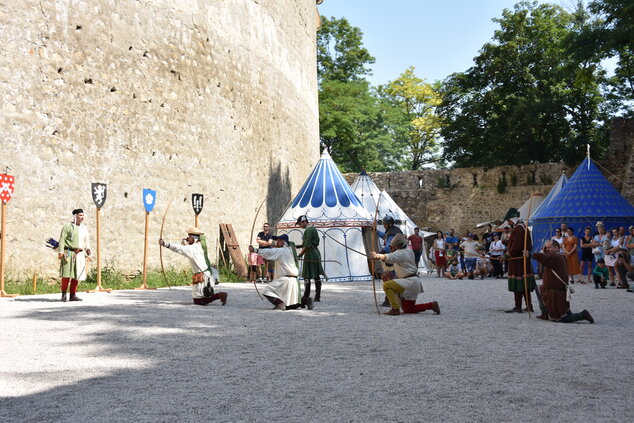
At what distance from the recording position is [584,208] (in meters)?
15.3

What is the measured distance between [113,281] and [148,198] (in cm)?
172

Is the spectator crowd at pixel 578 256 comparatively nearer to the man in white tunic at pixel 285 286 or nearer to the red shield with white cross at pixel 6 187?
the man in white tunic at pixel 285 286

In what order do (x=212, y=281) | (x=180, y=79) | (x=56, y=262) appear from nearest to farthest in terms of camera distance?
(x=212, y=281)
(x=56, y=262)
(x=180, y=79)

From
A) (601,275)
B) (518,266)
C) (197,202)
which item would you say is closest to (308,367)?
(518,266)

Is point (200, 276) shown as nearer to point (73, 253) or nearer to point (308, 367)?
point (73, 253)

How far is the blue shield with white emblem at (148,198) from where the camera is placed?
1198 centimetres

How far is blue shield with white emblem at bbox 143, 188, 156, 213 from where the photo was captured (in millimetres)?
11977

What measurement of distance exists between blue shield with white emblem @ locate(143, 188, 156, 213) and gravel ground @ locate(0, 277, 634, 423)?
4.48 meters

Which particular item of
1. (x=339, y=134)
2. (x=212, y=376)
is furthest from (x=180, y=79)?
(x=339, y=134)

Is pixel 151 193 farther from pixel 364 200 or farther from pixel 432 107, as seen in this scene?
pixel 432 107

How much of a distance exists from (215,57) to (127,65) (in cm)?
347

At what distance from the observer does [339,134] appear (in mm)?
30656

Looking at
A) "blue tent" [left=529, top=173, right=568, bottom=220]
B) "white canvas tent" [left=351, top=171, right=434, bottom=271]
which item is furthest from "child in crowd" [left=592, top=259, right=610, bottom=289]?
"white canvas tent" [left=351, top=171, right=434, bottom=271]

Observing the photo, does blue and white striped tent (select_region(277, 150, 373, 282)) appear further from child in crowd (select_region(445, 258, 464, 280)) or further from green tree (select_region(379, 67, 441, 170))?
green tree (select_region(379, 67, 441, 170))
